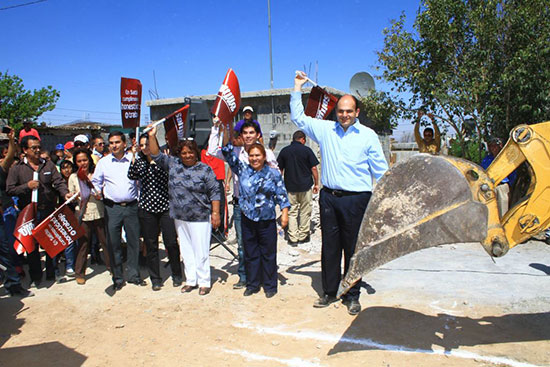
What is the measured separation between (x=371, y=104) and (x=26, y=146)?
758 cm

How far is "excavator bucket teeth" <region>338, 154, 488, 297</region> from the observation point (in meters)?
2.64

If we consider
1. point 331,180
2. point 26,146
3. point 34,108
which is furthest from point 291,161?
point 34,108

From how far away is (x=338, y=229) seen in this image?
15.0ft

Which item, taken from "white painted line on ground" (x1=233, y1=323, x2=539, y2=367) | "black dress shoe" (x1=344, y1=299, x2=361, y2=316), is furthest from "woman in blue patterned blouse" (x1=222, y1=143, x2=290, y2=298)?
"black dress shoe" (x1=344, y1=299, x2=361, y2=316)

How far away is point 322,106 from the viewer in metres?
5.57

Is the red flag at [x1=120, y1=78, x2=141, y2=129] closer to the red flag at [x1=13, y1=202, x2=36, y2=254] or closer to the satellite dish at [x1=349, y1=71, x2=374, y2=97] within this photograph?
the red flag at [x1=13, y1=202, x2=36, y2=254]

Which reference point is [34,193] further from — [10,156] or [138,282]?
[138,282]

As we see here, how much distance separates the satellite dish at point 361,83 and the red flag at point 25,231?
8.11m

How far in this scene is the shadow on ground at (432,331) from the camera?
368cm

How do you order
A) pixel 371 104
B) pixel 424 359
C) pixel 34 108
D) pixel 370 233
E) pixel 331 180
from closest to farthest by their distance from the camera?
pixel 370 233, pixel 424 359, pixel 331 180, pixel 371 104, pixel 34 108

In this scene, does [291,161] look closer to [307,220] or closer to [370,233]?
[307,220]

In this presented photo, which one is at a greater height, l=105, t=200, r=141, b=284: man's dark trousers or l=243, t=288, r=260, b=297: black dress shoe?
l=105, t=200, r=141, b=284: man's dark trousers

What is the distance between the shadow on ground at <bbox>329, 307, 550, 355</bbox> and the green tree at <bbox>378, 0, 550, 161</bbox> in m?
4.96

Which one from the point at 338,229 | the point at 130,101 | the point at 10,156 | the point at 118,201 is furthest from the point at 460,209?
the point at 10,156
